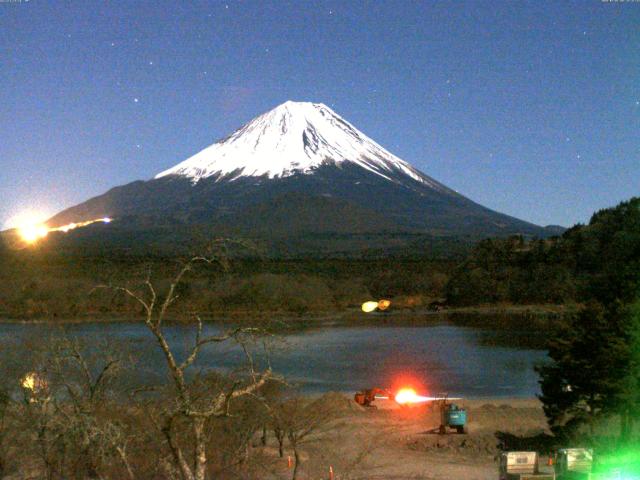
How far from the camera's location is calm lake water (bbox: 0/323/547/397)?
28.9m

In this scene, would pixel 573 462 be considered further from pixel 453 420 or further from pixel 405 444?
pixel 453 420

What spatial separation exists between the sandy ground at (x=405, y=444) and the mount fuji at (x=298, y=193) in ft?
300

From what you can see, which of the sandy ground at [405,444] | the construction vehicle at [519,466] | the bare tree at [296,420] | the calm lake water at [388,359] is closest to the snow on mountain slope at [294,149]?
the calm lake water at [388,359]

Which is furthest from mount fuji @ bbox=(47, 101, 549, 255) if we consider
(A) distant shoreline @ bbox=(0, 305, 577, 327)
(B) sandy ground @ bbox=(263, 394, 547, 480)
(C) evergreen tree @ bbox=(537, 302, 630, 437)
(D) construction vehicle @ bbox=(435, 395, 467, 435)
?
(C) evergreen tree @ bbox=(537, 302, 630, 437)

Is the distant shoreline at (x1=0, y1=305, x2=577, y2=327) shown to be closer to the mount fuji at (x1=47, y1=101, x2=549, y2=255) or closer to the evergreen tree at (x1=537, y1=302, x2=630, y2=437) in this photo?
the evergreen tree at (x1=537, y1=302, x2=630, y2=437)

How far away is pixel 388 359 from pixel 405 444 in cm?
2074

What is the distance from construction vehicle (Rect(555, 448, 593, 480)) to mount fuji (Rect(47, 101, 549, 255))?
3933 inches

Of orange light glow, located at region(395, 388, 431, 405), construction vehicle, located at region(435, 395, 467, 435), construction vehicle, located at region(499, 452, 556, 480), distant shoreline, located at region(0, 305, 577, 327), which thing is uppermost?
construction vehicle, located at region(499, 452, 556, 480)

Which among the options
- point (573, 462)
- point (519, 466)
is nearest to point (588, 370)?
point (573, 462)

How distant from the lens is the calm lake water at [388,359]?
28944mm

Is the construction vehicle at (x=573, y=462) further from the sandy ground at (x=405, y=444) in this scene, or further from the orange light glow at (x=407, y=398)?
the orange light glow at (x=407, y=398)

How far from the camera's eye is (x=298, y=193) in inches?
5827

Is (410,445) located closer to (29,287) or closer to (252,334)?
(252,334)

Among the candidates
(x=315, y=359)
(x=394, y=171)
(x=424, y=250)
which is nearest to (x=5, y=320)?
(x=315, y=359)
